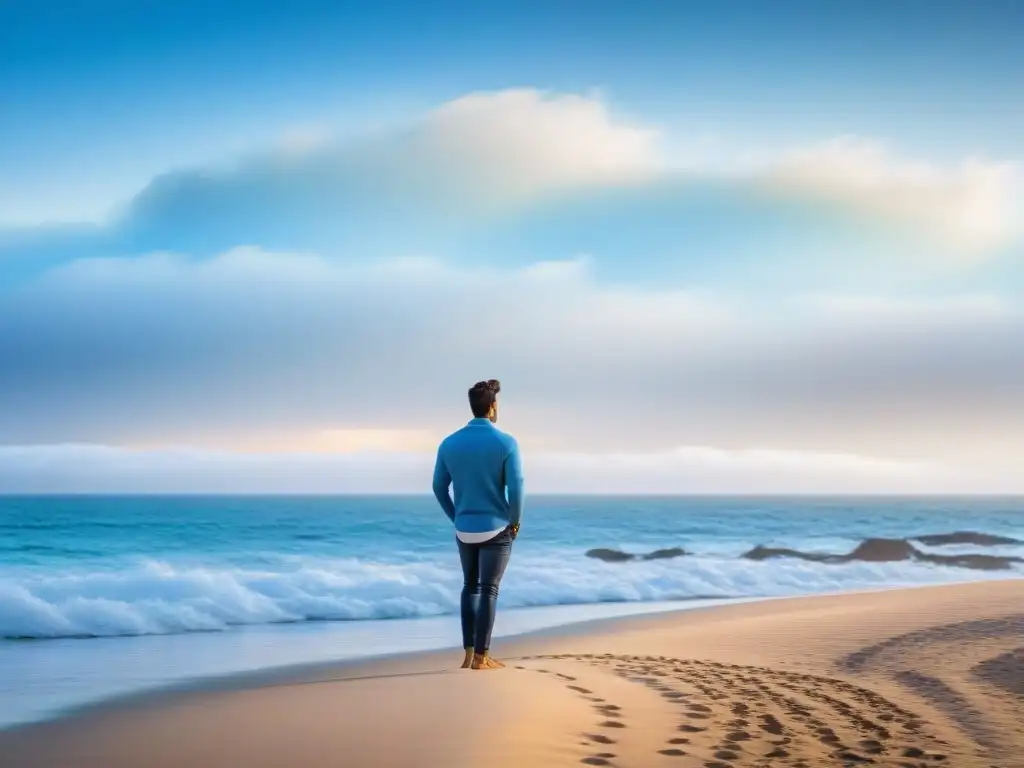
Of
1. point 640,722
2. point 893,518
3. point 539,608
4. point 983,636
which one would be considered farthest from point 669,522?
point 640,722

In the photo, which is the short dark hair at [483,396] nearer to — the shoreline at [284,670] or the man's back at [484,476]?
the man's back at [484,476]

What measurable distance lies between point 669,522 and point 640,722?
57749 millimetres

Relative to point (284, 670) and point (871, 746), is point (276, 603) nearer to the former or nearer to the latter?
point (284, 670)

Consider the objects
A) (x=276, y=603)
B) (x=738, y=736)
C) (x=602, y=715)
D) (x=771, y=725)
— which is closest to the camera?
(x=738, y=736)

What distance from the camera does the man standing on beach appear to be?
23.9ft

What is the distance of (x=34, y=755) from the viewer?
5621 mm

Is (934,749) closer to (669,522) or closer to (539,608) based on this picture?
(539,608)

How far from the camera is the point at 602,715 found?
6.20 meters

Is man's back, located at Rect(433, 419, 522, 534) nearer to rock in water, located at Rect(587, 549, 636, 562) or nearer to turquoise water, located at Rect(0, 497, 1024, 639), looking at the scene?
turquoise water, located at Rect(0, 497, 1024, 639)

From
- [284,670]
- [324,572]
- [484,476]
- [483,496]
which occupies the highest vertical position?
[484,476]


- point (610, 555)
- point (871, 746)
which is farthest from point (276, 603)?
point (610, 555)

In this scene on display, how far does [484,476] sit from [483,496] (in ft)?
0.46

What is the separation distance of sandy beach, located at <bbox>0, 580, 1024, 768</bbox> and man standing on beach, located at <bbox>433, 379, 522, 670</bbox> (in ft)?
1.99

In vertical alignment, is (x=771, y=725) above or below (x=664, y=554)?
above
